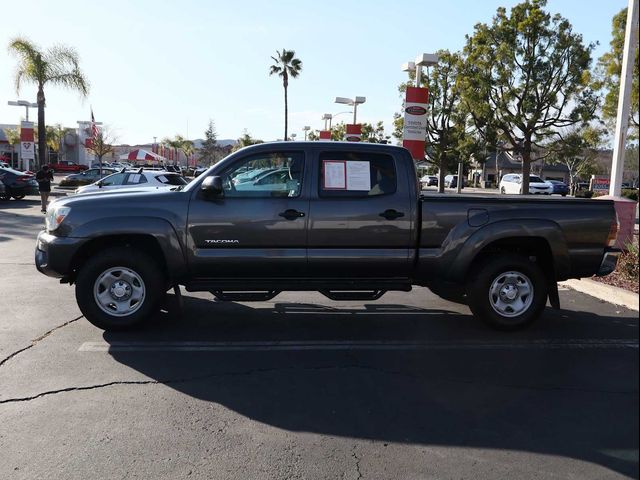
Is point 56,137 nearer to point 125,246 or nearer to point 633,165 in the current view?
point 125,246

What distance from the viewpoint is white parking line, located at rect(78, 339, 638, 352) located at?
5367 mm

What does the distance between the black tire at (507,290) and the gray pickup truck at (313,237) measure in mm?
12

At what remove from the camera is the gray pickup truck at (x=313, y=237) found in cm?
570

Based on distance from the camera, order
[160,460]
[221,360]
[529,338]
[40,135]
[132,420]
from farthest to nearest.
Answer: [40,135] < [529,338] < [221,360] < [132,420] < [160,460]

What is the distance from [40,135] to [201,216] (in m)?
27.9

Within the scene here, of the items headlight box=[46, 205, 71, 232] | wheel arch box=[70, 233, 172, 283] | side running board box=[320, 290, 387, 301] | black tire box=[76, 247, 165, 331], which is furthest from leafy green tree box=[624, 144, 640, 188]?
headlight box=[46, 205, 71, 232]

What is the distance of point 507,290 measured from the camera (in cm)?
602

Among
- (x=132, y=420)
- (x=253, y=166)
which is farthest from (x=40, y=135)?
(x=132, y=420)

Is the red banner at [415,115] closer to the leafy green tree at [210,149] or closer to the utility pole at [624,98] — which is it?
the utility pole at [624,98]

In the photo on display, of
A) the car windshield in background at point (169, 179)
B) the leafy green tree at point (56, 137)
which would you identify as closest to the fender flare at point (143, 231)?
the car windshield in background at point (169, 179)

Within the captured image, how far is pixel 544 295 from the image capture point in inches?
235

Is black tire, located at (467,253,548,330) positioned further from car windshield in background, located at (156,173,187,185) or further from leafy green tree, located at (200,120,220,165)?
leafy green tree, located at (200,120,220,165)

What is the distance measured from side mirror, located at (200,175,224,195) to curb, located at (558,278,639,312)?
511cm

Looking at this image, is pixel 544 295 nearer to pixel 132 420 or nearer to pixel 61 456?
pixel 132 420
